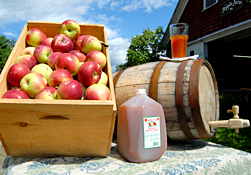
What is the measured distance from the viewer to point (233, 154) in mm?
1312

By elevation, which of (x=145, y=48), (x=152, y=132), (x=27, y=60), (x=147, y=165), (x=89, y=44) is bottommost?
(x=147, y=165)

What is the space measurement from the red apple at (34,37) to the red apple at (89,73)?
0.58 metres

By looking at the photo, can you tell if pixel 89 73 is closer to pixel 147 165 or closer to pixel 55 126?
pixel 55 126

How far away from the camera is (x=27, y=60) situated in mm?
1365

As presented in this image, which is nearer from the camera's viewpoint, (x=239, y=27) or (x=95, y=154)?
(x=95, y=154)

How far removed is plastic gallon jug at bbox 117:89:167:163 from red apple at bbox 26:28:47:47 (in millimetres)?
914

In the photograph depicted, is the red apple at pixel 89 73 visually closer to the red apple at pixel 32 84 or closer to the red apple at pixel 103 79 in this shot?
the red apple at pixel 103 79

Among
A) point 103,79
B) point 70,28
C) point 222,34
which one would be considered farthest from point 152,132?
point 222,34

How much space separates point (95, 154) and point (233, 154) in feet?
2.96

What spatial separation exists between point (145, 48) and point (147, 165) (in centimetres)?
747

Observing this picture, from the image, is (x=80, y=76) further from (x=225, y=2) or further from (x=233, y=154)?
(x=225, y=2)

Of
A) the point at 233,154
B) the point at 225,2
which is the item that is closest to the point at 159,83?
the point at 233,154

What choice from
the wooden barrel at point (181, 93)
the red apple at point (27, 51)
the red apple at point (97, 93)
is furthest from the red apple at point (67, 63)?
the wooden barrel at point (181, 93)

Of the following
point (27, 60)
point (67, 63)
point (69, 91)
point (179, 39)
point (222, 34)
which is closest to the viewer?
point (69, 91)
